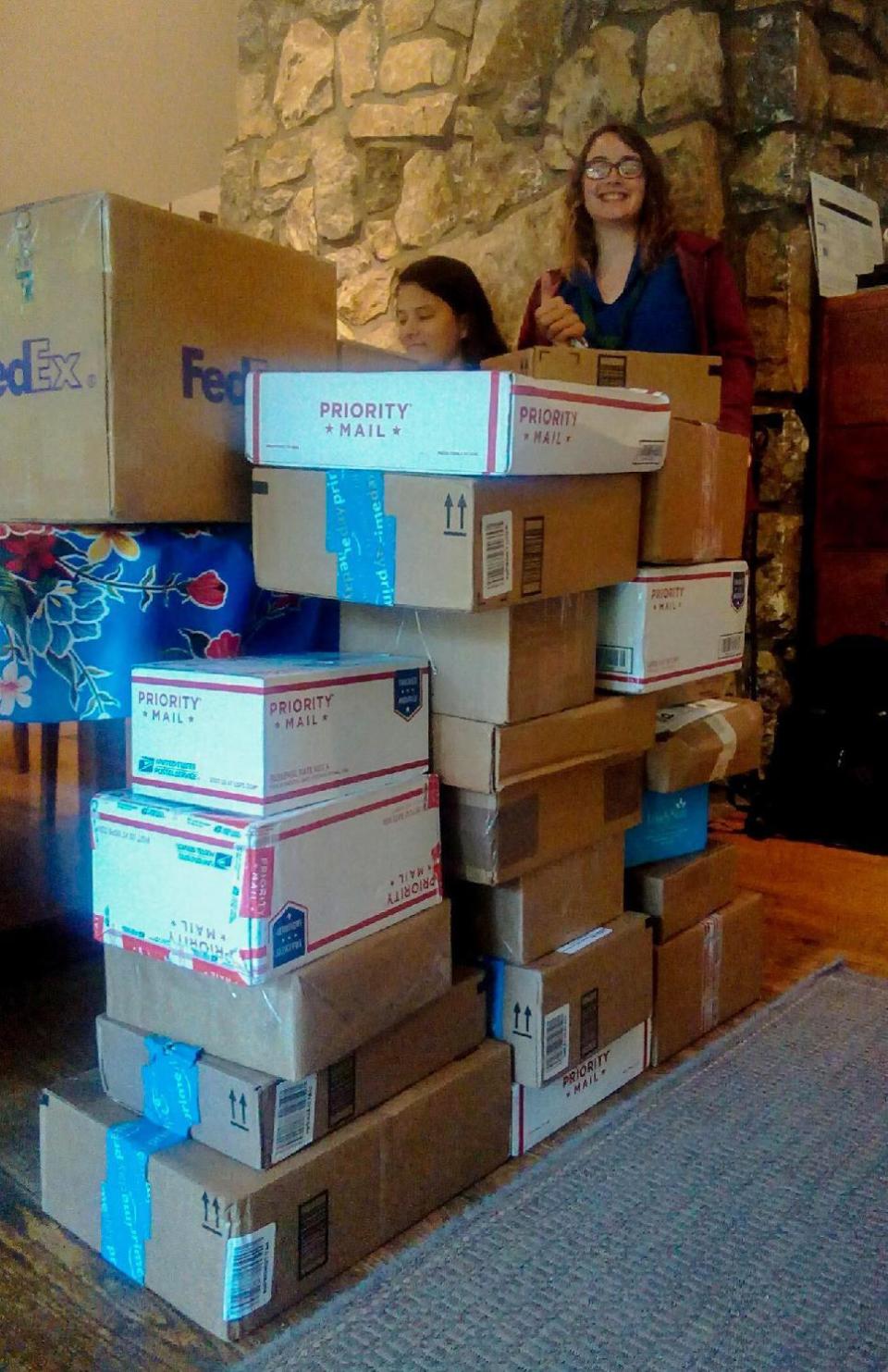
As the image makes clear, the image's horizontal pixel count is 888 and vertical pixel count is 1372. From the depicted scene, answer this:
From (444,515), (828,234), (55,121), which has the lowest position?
(444,515)

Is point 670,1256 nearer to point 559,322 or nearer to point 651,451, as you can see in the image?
point 651,451

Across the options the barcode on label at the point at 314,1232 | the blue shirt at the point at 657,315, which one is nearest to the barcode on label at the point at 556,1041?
the barcode on label at the point at 314,1232

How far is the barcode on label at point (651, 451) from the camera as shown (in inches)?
53.8

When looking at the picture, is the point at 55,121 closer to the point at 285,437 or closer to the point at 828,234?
the point at 828,234

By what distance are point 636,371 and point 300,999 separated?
1.02m

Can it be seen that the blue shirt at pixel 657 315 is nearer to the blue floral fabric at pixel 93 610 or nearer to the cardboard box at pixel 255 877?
the blue floral fabric at pixel 93 610

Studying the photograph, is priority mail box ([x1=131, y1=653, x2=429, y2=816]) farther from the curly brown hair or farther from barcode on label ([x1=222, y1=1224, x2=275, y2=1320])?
the curly brown hair

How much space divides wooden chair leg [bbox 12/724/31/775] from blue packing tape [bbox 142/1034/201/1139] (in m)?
2.22

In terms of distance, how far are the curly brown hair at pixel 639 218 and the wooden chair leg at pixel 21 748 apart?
6.59ft

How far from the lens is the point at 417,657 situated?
1290mm

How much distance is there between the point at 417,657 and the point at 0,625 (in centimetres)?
45

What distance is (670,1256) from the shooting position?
117 cm

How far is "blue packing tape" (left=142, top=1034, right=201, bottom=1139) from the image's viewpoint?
44.3 inches

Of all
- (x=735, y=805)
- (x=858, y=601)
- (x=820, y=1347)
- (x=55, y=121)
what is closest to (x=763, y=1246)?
(x=820, y=1347)
